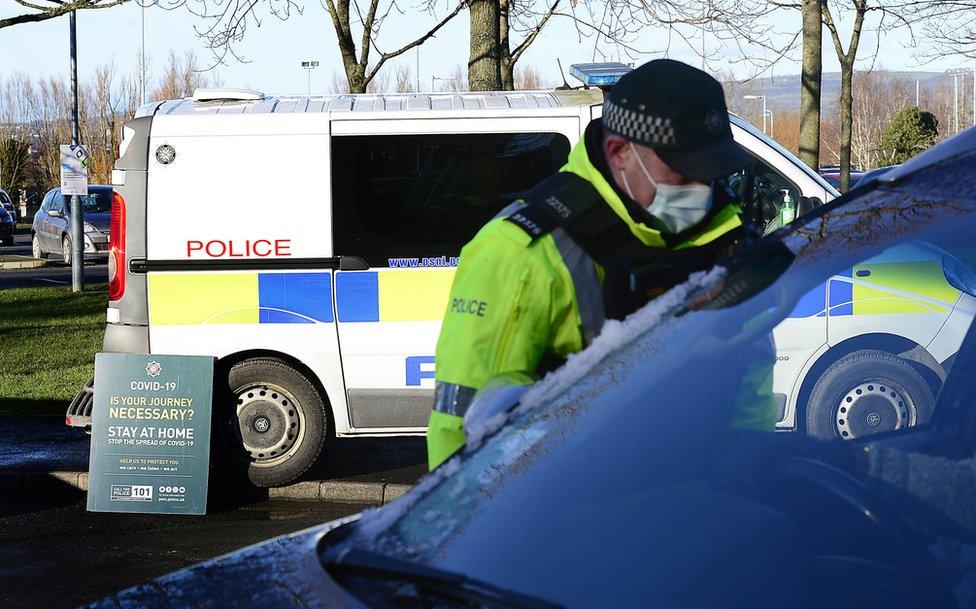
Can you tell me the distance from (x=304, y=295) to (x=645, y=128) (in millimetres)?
4883

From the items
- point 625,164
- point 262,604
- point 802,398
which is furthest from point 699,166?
point 262,604

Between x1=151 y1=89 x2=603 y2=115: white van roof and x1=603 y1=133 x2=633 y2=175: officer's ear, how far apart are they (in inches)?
187

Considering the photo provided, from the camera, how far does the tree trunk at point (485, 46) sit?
35.8 ft

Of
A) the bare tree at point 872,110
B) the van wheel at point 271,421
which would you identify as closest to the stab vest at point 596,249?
the van wheel at point 271,421

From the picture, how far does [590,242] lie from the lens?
8.04 feet

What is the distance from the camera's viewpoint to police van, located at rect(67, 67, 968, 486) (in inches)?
277

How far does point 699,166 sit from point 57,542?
5140 mm

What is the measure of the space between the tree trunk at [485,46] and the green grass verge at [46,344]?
426 cm

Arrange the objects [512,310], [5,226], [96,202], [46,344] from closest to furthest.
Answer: [512,310] < [46,344] < [96,202] < [5,226]

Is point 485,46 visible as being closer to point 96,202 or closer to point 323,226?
point 323,226

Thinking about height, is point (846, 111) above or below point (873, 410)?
above

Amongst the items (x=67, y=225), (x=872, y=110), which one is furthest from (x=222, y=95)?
(x=872, y=110)

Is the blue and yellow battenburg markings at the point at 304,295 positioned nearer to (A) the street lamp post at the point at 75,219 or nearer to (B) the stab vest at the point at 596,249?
(B) the stab vest at the point at 596,249

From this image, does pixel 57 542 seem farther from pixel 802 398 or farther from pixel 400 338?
pixel 802 398
